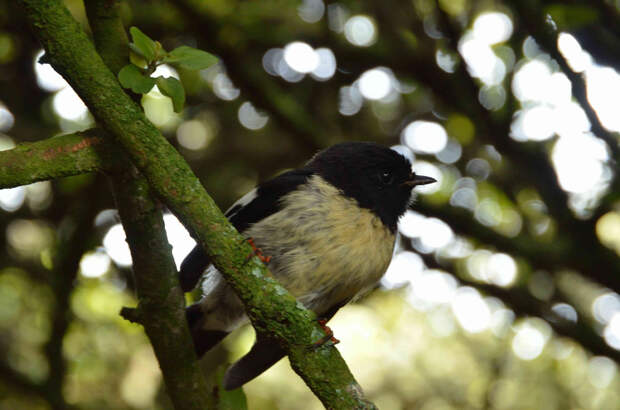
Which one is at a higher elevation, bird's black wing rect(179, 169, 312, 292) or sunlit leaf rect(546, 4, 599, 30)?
sunlit leaf rect(546, 4, 599, 30)

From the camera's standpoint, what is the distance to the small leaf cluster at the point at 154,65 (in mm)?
2494

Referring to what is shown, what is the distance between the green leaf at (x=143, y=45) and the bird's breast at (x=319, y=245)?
1.46 metres

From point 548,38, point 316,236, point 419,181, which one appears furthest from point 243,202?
point 548,38

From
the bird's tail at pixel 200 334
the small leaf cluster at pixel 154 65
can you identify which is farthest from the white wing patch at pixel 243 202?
the small leaf cluster at pixel 154 65

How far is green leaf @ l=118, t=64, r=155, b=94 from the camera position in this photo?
2480 millimetres

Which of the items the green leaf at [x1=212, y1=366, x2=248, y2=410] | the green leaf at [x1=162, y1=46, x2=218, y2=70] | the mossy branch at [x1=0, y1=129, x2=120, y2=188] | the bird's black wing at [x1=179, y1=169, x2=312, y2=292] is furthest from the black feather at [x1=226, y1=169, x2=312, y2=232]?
the green leaf at [x1=162, y1=46, x2=218, y2=70]

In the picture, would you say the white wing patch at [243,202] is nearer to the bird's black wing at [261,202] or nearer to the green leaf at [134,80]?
the bird's black wing at [261,202]

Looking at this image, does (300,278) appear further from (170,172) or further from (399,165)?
(170,172)

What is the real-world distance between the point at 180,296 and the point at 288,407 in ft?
13.8

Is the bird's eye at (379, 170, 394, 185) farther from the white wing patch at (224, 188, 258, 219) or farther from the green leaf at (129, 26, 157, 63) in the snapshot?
the green leaf at (129, 26, 157, 63)

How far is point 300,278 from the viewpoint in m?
3.75

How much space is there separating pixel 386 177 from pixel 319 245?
81 centimetres

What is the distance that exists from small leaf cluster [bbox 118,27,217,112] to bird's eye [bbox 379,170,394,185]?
6.41 feet

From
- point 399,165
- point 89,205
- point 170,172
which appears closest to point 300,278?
point 399,165
